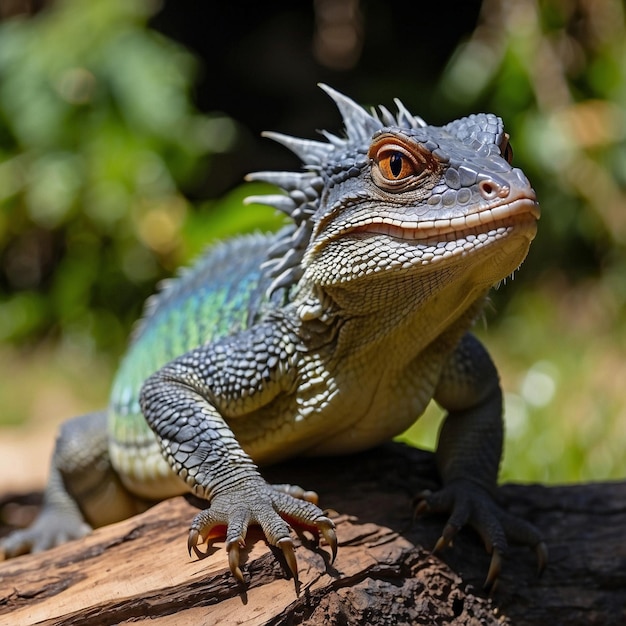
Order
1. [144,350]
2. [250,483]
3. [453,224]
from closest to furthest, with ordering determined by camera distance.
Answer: [453,224] → [250,483] → [144,350]

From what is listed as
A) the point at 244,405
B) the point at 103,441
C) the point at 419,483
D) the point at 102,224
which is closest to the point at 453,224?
the point at 244,405

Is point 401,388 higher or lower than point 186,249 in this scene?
lower

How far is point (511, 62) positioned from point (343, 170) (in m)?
7.08

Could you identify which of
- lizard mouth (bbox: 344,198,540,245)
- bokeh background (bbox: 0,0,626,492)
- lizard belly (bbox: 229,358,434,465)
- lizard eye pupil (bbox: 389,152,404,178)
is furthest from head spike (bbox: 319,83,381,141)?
bokeh background (bbox: 0,0,626,492)

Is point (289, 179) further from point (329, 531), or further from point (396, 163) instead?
point (329, 531)

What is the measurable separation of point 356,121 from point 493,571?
7.07 ft

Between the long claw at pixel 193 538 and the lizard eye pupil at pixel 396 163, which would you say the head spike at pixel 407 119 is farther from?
the long claw at pixel 193 538

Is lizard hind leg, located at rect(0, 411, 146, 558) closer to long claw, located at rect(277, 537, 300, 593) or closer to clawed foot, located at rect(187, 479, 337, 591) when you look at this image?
clawed foot, located at rect(187, 479, 337, 591)

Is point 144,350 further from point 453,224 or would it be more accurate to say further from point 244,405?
point 453,224

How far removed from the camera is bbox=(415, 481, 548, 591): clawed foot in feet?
13.5

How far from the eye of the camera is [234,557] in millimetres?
3510

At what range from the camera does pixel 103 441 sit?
5.21m

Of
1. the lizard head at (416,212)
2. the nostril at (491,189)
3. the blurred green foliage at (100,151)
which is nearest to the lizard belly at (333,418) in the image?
the lizard head at (416,212)

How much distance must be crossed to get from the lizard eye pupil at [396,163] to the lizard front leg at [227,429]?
3.10 feet
